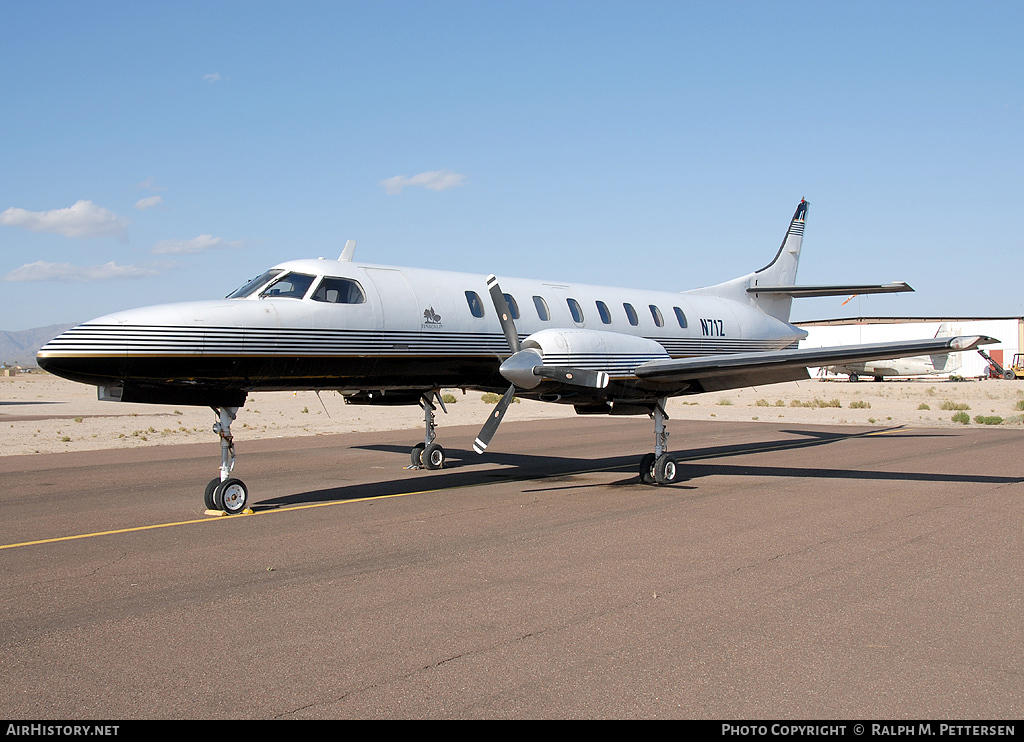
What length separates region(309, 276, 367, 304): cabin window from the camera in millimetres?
12477

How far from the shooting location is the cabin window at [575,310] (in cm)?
1625

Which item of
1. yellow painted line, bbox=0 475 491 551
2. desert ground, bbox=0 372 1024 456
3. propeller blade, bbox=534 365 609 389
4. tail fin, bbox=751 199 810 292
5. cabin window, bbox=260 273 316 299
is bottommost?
desert ground, bbox=0 372 1024 456

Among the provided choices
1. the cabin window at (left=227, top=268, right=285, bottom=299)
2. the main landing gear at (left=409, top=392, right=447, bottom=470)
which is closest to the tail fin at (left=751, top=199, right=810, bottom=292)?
the main landing gear at (left=409, top=392, right=447, bottom=470)

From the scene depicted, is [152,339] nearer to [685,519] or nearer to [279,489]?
[279,489]

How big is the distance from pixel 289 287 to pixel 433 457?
6.01 meters

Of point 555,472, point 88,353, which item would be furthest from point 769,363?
point 88,353

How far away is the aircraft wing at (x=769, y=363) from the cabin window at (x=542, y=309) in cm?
237

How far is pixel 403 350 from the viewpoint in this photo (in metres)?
13.3

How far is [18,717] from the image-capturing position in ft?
14.9

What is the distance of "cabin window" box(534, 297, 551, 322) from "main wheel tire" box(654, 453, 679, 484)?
340 centimetres

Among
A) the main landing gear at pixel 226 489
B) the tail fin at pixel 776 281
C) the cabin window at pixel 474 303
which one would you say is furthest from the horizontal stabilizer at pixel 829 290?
the main landing gear at pixel 226 489

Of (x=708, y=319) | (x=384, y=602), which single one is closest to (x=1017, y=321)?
(x=708, y=319)

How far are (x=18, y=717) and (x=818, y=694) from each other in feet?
14.7

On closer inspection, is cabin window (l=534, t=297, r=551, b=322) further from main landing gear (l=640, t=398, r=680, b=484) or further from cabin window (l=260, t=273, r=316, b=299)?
cabin window (l=260, t=273, r=316, b=299)
